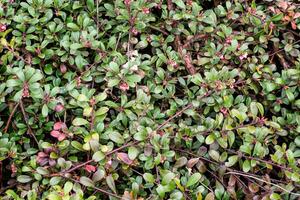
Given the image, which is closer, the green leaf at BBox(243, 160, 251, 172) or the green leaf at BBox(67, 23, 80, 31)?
the green leaf at BBox(243, 160, 251, 172)

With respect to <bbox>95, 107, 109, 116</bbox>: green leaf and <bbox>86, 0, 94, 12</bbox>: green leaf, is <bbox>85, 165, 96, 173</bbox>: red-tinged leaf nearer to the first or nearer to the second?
<bbox>95, 107, 109, 116</bbox>: green leaf

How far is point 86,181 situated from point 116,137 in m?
0.21

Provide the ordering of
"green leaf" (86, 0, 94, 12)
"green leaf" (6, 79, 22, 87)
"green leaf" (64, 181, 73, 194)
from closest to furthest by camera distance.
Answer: "green leaf" (64, 181, 73, 194) → "green leaf" (6, 79, 22, 87) → "green leaf" (86, 0, 94, 12)

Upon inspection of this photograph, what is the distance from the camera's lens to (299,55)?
6.78 feet

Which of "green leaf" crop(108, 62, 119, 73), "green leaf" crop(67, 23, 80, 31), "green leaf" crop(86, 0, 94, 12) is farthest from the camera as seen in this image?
"green leaf" crop(86, 0, 94, 12)

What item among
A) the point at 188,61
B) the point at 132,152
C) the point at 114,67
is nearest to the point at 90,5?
the point at 114,67

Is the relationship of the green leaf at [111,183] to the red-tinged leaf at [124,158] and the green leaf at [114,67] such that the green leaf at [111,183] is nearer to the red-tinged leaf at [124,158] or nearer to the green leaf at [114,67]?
the red-tinged leaf at [124,158]

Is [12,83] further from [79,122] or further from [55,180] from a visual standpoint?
[55,180]

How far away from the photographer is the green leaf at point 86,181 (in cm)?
161

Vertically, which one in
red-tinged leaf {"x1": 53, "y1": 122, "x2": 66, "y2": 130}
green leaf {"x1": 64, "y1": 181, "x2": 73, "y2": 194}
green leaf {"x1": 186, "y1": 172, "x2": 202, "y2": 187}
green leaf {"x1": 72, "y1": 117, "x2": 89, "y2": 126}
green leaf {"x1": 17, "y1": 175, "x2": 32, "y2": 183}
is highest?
green leaf {"x1": 72, "y1": 117, "x2": 89, "y2": 126}

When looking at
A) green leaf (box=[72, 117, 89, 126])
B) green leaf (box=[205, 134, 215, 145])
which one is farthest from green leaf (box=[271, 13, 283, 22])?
green leaf (box=[72, 117, 89, 126])

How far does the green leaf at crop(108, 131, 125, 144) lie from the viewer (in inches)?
66.4

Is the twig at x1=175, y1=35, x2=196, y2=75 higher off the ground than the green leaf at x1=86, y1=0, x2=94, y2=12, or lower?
lower

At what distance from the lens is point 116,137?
66.6 inches
